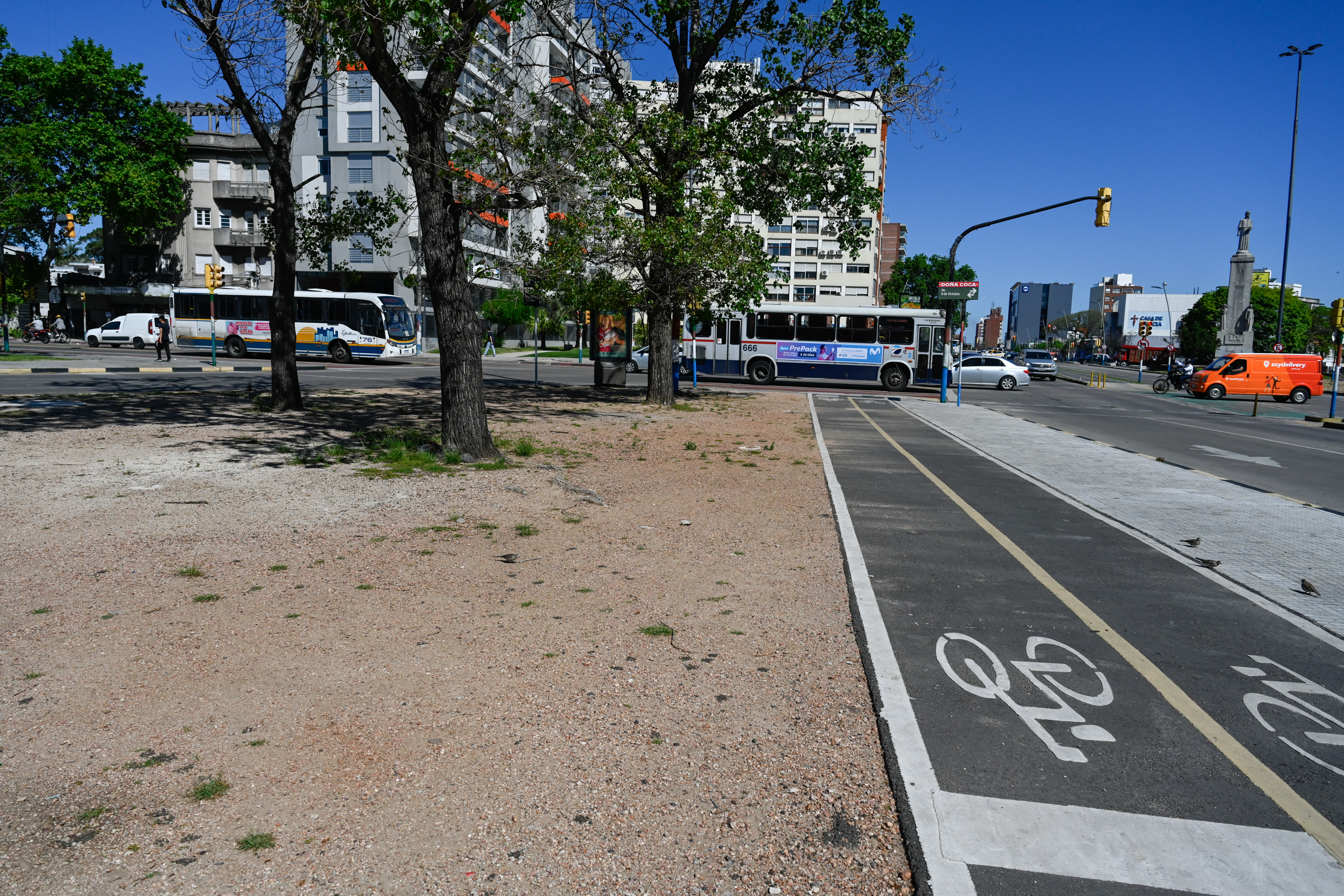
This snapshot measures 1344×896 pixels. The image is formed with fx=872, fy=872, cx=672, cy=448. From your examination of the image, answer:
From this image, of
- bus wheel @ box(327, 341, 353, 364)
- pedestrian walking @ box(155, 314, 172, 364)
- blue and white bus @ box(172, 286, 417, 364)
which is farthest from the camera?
bus wheel @ box(327, 341, 353, 364)

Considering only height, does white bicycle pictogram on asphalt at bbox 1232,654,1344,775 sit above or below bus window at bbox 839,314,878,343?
below

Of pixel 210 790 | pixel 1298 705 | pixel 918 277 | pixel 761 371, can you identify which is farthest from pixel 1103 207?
pixel 918 277

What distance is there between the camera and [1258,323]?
93.3 m

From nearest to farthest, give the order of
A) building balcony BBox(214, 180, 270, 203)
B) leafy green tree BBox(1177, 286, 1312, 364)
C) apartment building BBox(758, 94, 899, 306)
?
1. building balcony BBox(214, 180, 270, 203)
2. apartment building BBox(758, 94, 899, 306)
3. leafy green tree BBox(1177, 286, 1312, 364)

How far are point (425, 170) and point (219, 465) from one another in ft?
14.0

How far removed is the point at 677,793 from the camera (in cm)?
332

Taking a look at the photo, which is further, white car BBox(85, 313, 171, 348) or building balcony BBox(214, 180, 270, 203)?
building balcony BBox(214, 180, 270, 203)

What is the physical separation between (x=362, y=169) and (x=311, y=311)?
12.7 m

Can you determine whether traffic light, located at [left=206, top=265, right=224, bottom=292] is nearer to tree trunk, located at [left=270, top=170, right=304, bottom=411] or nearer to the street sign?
tree trunk, located at [left=270, top=170, right=304, bottom=411]

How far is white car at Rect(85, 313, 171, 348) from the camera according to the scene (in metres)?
47.5

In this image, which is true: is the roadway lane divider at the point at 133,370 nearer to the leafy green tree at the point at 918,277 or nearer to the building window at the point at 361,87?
the building window at the point at 361,87

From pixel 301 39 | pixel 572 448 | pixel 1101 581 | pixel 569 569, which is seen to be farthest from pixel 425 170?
pixel 1101 581

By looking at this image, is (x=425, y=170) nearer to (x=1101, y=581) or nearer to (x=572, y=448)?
(x=572, y=448)

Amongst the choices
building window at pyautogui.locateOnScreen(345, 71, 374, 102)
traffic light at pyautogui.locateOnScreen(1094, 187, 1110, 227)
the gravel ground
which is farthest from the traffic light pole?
building window at pyautogui.locateOnScreen(345, 71, 374, 102)
